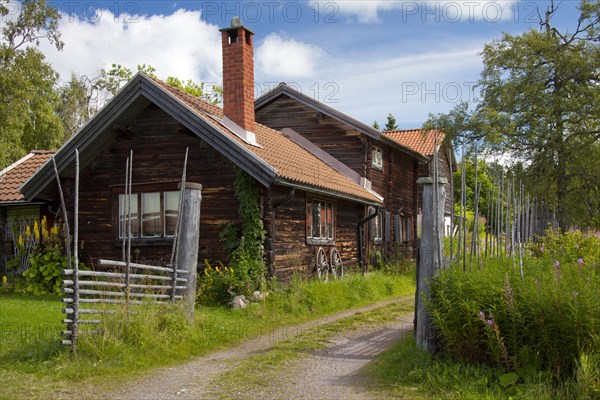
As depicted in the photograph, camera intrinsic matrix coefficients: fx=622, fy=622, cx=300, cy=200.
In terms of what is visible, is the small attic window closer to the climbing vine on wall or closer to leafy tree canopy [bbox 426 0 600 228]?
the climbing vine on wall

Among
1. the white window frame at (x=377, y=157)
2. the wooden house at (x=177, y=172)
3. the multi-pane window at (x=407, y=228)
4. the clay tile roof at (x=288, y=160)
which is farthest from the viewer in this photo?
the multi-pane window at (x=407, y=228)

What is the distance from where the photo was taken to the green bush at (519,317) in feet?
21.9

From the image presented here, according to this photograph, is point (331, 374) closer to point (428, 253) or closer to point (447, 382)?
point (447, 382)

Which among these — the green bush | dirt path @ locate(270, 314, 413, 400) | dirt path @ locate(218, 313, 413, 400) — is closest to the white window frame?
dirt path @ locate(270, 314, 413, 400)

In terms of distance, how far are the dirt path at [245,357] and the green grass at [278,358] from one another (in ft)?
0.60

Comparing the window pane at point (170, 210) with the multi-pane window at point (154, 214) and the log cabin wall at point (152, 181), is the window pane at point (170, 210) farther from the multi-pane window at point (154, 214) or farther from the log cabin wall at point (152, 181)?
the log cabin wall at point (152, 181)

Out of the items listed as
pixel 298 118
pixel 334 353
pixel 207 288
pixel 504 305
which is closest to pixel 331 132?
pixel 298 118

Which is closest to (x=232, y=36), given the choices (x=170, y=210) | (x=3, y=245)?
(x=170, y=210)

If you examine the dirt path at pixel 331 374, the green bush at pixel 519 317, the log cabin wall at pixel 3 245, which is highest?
the log cabin wall at pixel 3 245

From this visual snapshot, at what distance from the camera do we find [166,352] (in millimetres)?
8672

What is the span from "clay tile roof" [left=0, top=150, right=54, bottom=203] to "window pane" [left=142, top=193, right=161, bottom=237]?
4.58 m

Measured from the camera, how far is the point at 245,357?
29.1 feet

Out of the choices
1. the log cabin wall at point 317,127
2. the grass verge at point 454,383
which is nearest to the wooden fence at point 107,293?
the grass verge at point 454,383

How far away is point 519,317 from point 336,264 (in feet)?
35.4
